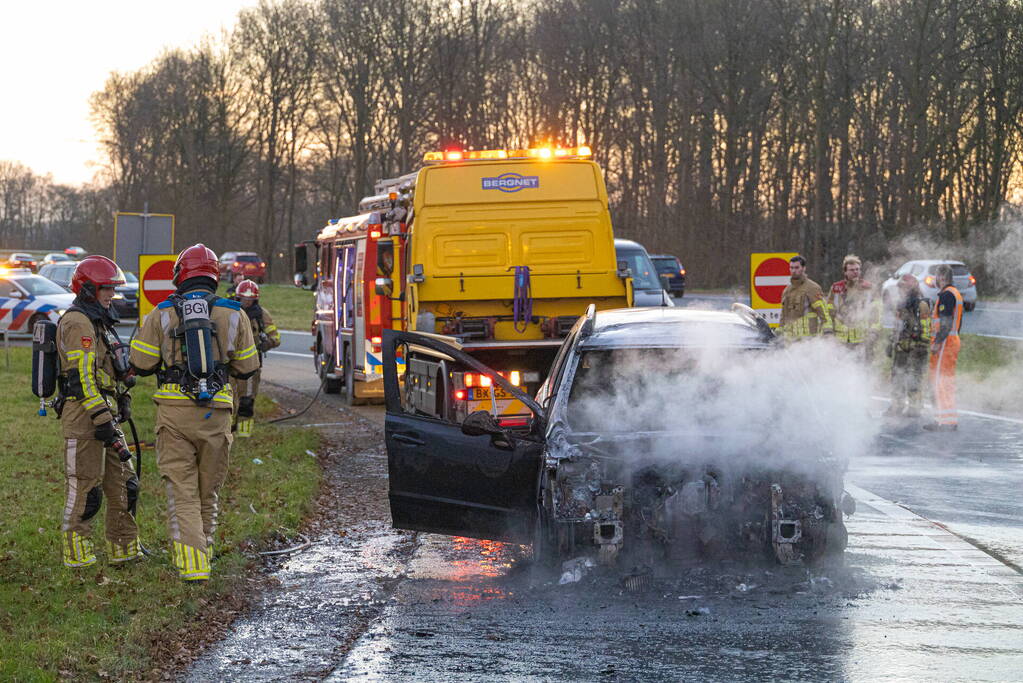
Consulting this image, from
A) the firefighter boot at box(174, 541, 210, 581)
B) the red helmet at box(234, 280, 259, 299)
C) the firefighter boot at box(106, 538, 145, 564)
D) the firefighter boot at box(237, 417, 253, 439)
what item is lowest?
the firefighter boot at box(237, 417, 253, 439)

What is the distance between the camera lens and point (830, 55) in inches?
1681

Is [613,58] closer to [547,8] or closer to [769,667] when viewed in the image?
[547,8]

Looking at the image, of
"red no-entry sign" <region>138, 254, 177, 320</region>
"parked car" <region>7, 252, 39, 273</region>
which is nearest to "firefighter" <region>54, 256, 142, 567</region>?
"red no-entry sign" <region>138, 254, 177, 320</region>

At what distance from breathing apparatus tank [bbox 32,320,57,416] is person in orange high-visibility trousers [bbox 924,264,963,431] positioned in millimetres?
10464

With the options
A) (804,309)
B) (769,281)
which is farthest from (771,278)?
(804,309)

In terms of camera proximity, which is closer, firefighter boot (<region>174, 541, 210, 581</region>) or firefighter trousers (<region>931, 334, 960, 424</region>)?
firefighter boot (<region>174, 541, 210, 581</region>)

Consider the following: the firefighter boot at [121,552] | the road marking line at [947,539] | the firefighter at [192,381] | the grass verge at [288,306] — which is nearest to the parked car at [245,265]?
the grass verge at [288,306]

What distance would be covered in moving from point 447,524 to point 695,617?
1709 mm

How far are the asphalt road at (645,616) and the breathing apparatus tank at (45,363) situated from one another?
1736 mm

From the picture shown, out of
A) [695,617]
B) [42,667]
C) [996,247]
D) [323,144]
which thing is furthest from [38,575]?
[323,144]

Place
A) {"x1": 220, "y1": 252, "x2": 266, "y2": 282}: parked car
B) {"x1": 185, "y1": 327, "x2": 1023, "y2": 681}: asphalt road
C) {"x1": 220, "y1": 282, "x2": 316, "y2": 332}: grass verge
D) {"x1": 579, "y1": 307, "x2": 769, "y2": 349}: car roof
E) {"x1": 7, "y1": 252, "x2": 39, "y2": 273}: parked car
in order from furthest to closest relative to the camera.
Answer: {"x1": 220, "y1": 252, "x2": 266, "y2": 282}: parked car < {"x1": 7, "y1": 252, "x2": 39, "y2": 273}: parked car < {"x1": 220, "y1": 282, "x2": 316, "y2": 332}: grass verge < {"x1": 579, "y1": 307, "x2": 769, "y2": 349}: car roof < {"x1": 185, "y1": 327, "x2": 1023, "y2": 681}: asphalt road

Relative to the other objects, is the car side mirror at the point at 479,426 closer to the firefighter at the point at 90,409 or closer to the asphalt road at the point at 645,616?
the asphalt road at the point at 645,616

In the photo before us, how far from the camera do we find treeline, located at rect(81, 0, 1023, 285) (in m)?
40.6

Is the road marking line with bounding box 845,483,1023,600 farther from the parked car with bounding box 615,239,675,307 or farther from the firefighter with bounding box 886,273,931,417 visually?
the parked car with bounding box 615,239,675,307
